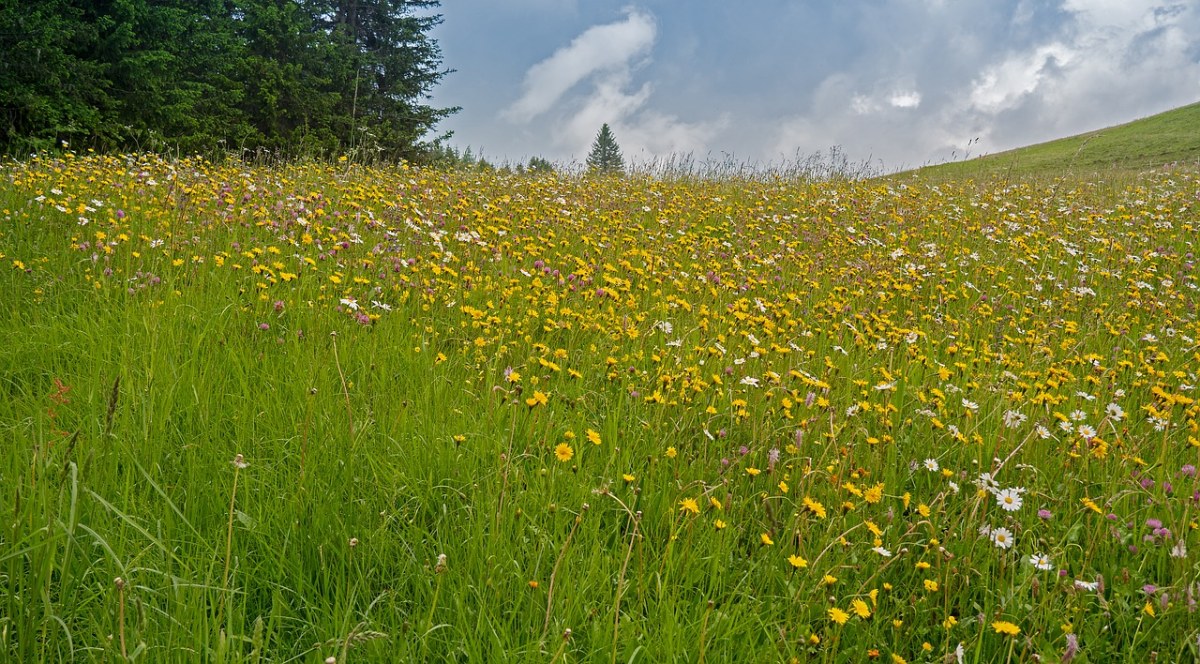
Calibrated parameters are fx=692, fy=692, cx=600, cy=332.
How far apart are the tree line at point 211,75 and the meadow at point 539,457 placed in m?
4.49

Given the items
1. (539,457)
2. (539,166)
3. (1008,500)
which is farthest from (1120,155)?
(539,457)

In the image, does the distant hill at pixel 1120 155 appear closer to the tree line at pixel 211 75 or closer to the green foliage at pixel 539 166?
the green foliage at pixel 539 166

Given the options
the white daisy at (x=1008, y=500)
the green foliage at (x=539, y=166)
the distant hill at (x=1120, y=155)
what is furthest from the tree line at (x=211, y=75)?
the distant hill at (x=1120, y=155)

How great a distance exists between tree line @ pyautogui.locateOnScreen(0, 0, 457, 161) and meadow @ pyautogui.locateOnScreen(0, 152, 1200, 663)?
14.7 feet

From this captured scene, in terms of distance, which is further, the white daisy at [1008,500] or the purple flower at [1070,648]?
the white daisy at [1008,500]

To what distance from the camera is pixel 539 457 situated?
→ 2.27 m

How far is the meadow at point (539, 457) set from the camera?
1.60 meters

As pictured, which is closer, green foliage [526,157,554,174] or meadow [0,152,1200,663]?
meadow [0,152,1200,663]

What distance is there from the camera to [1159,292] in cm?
566

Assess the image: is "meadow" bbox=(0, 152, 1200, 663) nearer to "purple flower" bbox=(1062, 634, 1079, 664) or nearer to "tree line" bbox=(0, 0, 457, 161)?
"purple flower" bbox=(1062, 634, 1079, 664)

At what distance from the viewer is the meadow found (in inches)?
62.8

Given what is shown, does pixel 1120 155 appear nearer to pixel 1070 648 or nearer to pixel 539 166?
pixel 539 166

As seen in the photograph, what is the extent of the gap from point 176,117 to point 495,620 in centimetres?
1486

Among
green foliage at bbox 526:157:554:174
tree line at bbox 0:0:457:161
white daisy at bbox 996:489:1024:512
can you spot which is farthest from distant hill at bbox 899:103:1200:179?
tree line at bbox 0:0:457:161
